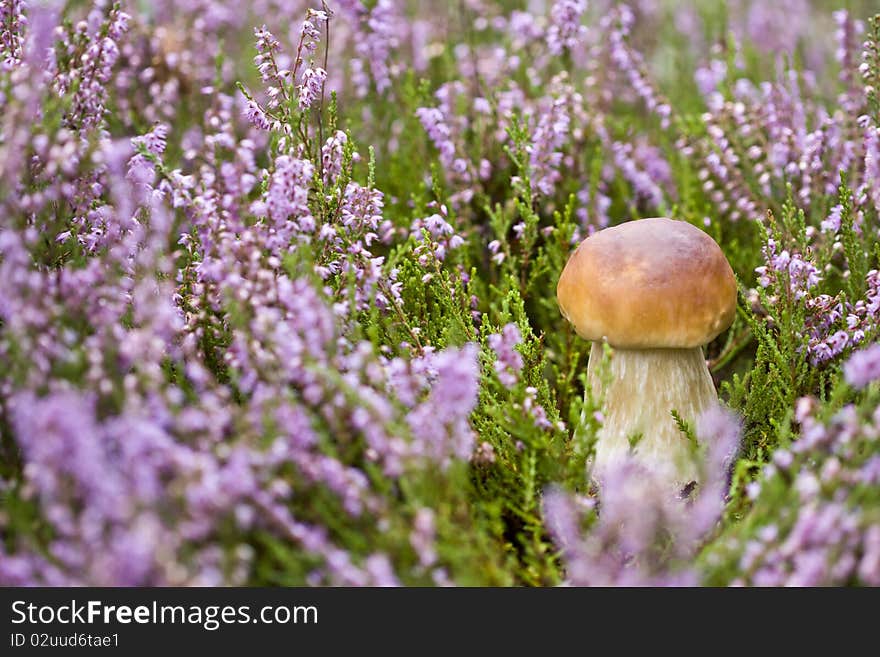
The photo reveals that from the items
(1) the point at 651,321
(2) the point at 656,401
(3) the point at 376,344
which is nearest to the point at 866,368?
(1) the point at 651,321

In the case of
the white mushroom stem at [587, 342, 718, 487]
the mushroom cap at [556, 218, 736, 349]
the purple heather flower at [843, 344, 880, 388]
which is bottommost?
the purple heather flower at [843, 344, 880, 388]

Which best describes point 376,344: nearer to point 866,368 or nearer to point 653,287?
point 653,287

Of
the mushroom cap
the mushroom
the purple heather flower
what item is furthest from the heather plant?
the mushroom cap

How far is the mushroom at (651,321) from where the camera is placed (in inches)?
89.4

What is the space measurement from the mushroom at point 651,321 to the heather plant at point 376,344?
0.12m

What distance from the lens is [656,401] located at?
251cm

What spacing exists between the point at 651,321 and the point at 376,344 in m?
0.79

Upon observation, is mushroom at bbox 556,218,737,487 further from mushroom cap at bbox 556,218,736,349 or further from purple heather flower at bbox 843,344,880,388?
purple heather flower at bbox 843,344,880,388

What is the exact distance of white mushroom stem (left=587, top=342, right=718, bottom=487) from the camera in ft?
8.18

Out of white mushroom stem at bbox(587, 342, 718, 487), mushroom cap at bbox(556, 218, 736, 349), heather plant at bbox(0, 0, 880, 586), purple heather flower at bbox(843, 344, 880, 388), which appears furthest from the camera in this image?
white mushroom stem at bbox(587, 342, 718, 487)

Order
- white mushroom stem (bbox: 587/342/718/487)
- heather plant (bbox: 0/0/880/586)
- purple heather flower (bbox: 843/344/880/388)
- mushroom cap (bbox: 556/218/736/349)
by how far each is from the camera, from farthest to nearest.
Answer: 1. white mushroom stem (bbox: 587/342/718/487)
2. mushroom cap (bbox: 556/218/736/349)
3. purple heather flower (bbox: 843/344/880/388)
4. heather plant (bbox: 0/0/880/586)

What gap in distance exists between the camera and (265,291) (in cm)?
211

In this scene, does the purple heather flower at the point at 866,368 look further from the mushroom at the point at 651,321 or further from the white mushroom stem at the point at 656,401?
the white mushroom stem at the point at 656,401
